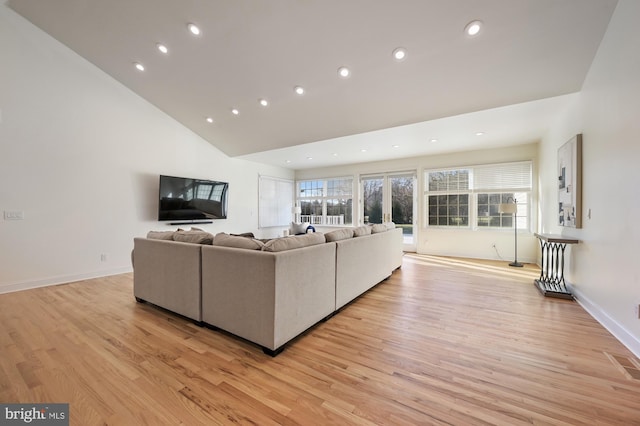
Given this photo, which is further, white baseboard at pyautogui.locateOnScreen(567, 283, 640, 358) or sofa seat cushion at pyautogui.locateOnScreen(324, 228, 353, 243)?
sofa seat cushion at pyautogui.locateOnScreen(324, 228, 353, 243)

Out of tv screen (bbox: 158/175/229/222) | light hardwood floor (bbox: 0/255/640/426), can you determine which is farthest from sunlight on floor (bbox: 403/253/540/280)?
tv screen (bbox: 158/175/229/222)

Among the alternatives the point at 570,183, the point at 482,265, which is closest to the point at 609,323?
the point at 570,183

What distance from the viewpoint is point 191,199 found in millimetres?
5469

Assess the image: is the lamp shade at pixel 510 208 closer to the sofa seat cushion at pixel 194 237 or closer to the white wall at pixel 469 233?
the white wall at pixel 469 233

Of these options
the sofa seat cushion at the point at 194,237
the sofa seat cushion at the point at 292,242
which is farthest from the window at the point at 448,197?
the sofa seat cushion at the point at 194,237

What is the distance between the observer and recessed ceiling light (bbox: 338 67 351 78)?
334 centimetres

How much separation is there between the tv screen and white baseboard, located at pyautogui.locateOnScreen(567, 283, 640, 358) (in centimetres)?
637

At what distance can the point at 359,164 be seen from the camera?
7555mm

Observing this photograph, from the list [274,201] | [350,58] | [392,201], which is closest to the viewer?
[350,58]

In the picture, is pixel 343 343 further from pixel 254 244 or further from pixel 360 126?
pixel 360 126

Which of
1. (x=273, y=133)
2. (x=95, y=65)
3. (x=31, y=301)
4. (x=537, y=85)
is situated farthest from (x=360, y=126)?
(x=31, y=301)

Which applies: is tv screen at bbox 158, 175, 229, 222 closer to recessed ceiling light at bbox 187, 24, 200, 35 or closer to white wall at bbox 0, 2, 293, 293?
A: white wall at bbox 0, 2, 293, 293

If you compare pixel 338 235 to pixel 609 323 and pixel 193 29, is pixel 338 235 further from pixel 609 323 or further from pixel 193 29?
pixel 193 29

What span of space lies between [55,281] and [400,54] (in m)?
5.81
